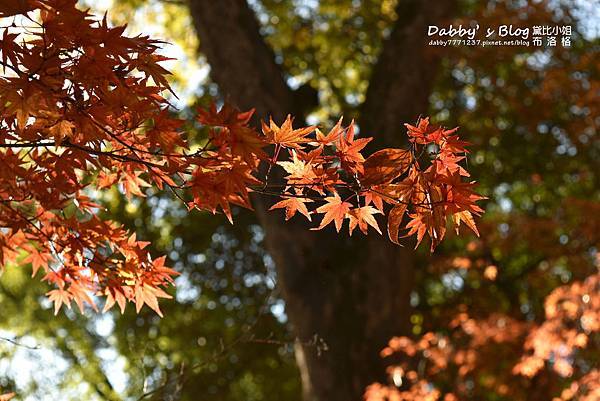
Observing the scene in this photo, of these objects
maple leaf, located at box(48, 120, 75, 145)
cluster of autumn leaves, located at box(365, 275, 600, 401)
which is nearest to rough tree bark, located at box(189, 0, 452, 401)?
cluster of autumn leaves, located at box(365, 275, 600, 401)

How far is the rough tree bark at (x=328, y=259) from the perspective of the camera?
13.9 feet

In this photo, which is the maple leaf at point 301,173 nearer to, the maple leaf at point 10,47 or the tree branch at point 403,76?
the maple leaf at point 10,47

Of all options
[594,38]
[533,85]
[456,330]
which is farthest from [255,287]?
[594,38]

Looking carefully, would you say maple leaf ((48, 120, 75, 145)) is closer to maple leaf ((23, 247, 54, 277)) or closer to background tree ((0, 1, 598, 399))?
maple leaf ((23, 247, 54, 277))

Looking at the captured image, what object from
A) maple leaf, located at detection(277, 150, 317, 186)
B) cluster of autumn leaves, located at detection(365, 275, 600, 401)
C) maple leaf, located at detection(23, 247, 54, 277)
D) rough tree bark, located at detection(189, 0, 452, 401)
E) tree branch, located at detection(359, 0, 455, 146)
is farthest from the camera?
tree branch, located at detection(359, 0, 455, 146)

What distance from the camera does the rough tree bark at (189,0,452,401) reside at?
425cm

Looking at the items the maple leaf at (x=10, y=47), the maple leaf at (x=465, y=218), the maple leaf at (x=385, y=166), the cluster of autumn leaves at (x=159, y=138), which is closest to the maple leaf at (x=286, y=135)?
the cluster of autumn leaves at (x=159, y=138)

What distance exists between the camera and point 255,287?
25.3ft

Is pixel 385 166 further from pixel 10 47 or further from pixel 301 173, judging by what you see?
pixel 10 47

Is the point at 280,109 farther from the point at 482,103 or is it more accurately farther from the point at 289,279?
the point at 482,103

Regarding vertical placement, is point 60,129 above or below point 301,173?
above

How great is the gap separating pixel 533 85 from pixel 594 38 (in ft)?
3.06

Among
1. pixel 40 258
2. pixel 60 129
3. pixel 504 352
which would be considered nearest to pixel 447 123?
pixel 504 352

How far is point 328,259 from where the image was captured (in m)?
4.36
